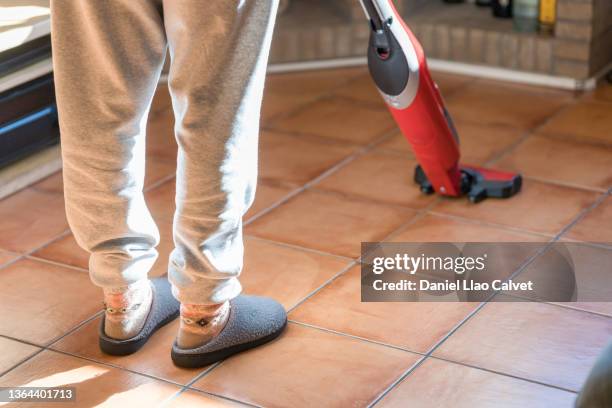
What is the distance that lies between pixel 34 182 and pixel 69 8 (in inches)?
45.9

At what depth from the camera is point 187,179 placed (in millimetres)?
1470

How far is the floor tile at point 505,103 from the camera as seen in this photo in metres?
2.72

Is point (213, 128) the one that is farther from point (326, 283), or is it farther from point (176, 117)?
point (326, 283)

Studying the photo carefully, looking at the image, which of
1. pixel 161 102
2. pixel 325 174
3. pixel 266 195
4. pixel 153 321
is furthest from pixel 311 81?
pixel 153 321

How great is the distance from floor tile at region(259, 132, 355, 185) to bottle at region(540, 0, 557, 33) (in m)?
0.83

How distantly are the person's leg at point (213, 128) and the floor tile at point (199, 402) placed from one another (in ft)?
0.48

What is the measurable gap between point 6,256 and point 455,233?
959 millimetres

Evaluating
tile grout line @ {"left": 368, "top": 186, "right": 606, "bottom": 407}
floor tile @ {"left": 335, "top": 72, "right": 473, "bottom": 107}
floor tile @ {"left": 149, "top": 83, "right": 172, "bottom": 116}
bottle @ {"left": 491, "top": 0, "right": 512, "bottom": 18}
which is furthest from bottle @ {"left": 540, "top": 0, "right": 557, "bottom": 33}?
Answer: floor tile @ {"left": 149, "top": 83, "right": 172, "bottom": 116}

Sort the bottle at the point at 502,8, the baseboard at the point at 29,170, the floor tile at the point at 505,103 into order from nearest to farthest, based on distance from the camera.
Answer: the baseboard at the point at 29,170 < the floor tile at the point at 505,103 < the bottle at the point at 502,8

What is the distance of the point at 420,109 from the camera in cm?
204

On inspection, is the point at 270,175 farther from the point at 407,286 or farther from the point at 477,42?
the point at 477,42

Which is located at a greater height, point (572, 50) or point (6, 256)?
point (572, 50)

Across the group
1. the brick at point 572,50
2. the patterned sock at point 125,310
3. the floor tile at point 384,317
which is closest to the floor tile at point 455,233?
the floor tile at point 384,317

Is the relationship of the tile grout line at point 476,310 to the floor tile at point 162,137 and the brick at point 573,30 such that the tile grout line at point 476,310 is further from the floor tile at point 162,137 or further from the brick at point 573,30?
the floor tile at point 162,137
